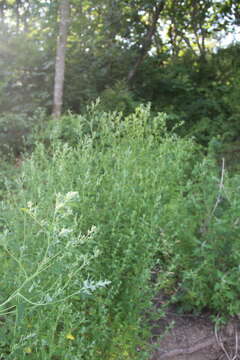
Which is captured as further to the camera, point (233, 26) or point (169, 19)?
point (169, 19)

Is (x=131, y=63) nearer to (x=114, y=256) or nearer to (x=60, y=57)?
(x=60, y=57)

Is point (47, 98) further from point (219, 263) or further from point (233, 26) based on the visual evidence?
point (219, 263)

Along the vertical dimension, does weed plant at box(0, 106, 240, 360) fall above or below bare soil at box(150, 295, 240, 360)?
above

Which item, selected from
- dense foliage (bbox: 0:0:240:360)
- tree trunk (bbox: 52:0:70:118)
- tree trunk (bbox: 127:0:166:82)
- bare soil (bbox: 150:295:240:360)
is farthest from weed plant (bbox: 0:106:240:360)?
tree trunk (bbox: 127:0:166:82)

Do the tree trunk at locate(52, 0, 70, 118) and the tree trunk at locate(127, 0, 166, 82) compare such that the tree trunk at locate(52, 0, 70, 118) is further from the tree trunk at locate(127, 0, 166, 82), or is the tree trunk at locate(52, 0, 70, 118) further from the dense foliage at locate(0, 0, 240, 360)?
the tree trunk at locate(127, 0, 166, 82)

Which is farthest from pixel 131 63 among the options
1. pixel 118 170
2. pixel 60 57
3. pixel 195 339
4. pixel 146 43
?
pixel 195 339

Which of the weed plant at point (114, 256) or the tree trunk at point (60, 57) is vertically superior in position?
the tree trunk at point (60, 57)

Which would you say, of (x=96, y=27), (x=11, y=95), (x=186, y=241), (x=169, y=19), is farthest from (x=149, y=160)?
(x=169, y=19)

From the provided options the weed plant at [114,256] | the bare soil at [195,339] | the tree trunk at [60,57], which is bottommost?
the bare soil at [195,339]

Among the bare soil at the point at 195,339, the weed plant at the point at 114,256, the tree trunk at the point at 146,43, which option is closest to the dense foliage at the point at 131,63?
the tree trunk at the point at 146,43

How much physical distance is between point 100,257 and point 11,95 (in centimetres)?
713

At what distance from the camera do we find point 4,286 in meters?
2.26

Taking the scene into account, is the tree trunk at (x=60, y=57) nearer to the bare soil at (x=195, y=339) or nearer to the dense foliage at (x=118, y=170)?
the dense foliage at (x=118, y=170)

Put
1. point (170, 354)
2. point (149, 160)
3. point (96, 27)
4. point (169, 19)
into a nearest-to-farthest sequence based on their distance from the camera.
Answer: point (170, 354) → point (149, 160) → point (96, 27) → point (169, 19)
